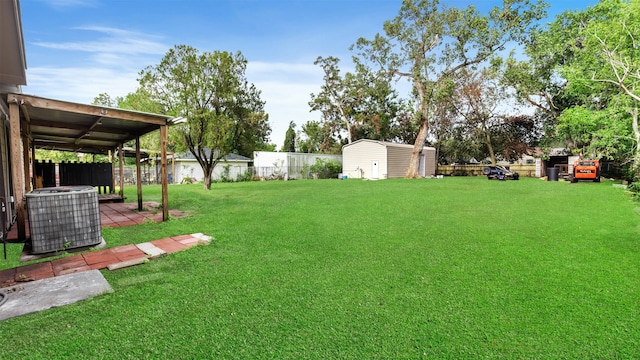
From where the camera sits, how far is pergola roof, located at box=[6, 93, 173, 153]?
4609mm

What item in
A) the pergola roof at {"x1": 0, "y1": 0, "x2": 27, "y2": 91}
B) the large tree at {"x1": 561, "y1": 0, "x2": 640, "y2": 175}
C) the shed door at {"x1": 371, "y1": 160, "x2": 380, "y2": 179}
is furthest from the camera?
the shed door at {"x1": 371, "y1": 160, "x2": 380, "y2": 179}

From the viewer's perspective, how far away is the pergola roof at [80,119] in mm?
4609

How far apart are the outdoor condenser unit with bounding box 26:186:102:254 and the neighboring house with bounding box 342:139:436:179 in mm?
19366

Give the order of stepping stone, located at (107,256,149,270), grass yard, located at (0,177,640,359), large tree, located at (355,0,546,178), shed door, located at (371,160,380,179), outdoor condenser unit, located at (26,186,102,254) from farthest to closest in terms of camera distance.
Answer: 1. shed door, located at (371,160,380,179)
2. large tree, located at (355,0,546,178)
3. outdoor condenser unit, located at (26,186,102,254)
4. stepping stone, located at (107,256,149,270)
5. grass yard, located at (0,177,640,359)

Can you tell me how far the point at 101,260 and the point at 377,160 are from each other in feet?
65.3

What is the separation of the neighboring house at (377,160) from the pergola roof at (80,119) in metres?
16.8

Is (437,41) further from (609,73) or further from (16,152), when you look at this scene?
(16,152)

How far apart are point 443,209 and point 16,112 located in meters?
8.46

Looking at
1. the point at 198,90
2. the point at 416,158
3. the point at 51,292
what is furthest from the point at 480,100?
the point at 51,292

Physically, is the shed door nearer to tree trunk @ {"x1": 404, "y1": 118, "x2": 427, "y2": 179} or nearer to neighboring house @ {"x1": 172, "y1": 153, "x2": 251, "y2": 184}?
tree trunk @ {"x1": 404, "y1": 118, "x2": 427, "y2": 179}

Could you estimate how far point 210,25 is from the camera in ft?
36.3

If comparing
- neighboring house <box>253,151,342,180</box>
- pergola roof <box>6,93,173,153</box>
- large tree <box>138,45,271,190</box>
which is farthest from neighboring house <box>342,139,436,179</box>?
pergola roof <box>6,93,173,153</box>

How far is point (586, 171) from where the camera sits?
52.3ft

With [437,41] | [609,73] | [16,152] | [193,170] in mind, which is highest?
[437,41]
